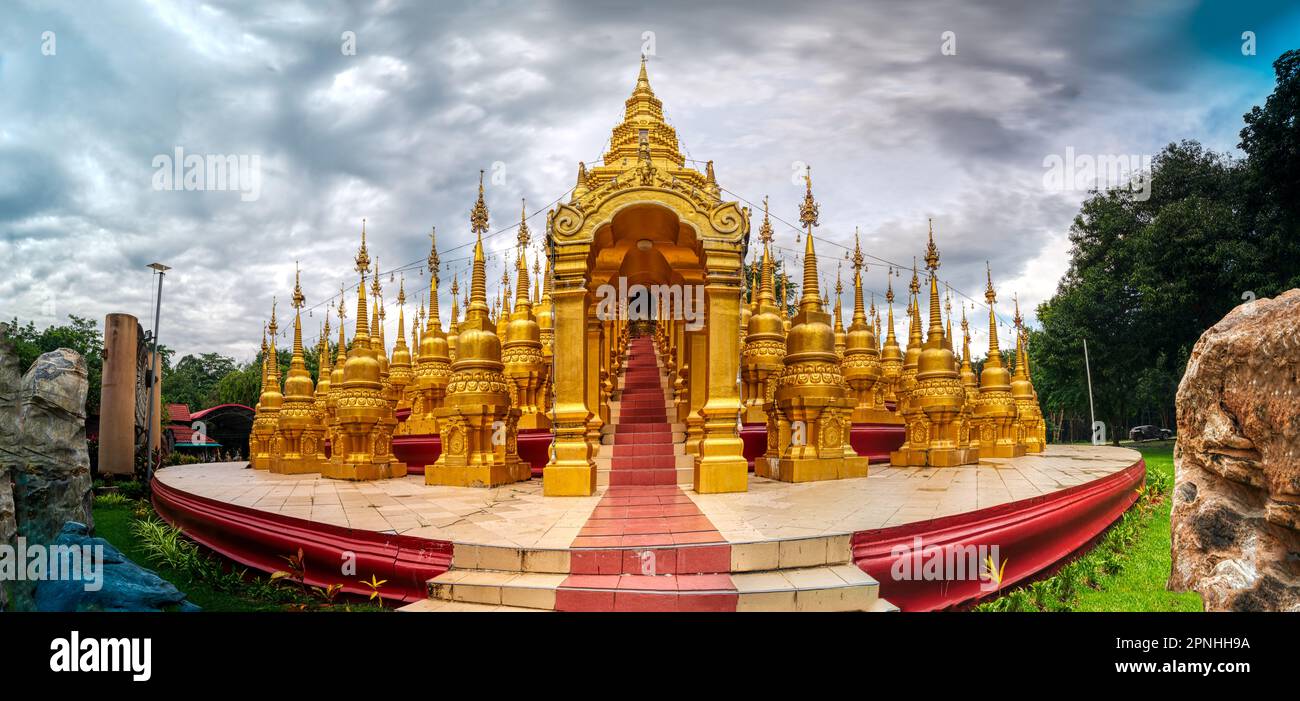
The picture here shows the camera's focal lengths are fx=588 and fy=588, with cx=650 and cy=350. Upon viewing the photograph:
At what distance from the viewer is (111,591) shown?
4.45 m

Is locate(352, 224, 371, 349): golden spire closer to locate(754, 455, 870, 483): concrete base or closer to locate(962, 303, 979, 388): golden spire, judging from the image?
locate(754, 455, 870, 483): concrete base

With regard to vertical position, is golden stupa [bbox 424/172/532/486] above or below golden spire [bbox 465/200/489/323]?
below

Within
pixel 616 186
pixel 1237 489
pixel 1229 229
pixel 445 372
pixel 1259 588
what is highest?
pixel 1229 229

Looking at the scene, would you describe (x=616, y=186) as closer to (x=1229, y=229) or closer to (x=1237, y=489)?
(x=1237, y=489)

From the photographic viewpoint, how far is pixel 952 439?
11484 mm

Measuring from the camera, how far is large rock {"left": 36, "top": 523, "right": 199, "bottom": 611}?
4.35m

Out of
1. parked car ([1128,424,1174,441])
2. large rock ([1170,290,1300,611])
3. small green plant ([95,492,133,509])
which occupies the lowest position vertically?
parked car ([1128,424,1174,441])

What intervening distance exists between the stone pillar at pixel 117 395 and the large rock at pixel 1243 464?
19946mm

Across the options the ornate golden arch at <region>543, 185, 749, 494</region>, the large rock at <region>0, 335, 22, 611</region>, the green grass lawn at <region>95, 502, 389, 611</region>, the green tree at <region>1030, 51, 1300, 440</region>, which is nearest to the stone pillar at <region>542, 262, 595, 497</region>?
the ornate golden arch at <region>543, 185, 749, 494</region>

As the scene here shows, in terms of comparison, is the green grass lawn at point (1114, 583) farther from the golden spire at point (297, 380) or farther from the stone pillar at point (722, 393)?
→ the golden spire at point (297, 380)

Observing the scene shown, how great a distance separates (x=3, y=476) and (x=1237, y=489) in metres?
9.43

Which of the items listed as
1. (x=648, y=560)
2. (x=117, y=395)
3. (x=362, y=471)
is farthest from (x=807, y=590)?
(x=117, y=395)

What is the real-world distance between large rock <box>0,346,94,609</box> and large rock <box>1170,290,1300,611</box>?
949 cm
